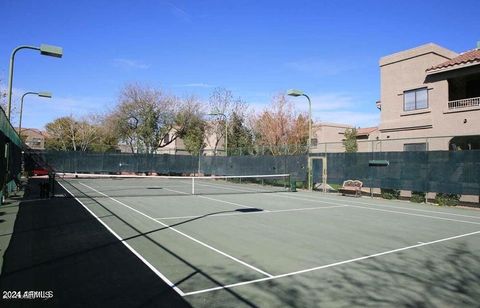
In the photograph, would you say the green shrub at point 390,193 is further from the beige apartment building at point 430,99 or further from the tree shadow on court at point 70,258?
the tree shadow on court at point 70,258

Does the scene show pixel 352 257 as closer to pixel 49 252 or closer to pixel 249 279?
pixel 249 279

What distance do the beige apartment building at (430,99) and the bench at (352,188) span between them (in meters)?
3.81

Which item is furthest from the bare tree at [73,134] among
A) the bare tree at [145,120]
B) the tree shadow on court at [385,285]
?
the tree shadow on court at [385,285]

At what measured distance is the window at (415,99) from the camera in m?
26.3

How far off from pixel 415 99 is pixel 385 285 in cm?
2258

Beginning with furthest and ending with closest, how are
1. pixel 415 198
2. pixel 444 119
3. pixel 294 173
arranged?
1. pixel 294 173
2. pixel 444 119
3. pixel 415 198

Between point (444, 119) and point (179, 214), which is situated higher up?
point (444, 119)

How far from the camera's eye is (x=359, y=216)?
627 inches

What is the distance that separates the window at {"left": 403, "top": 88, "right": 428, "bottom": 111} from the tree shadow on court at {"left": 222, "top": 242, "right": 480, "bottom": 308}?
1944cm

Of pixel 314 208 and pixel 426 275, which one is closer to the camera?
pixel 426 275

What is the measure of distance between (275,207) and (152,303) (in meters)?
12.5

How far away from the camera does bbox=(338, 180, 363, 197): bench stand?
25.0 metres

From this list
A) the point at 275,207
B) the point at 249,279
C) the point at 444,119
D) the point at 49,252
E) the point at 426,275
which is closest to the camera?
the point at 249,279

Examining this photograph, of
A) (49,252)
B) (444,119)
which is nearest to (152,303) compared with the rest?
(49,252)
